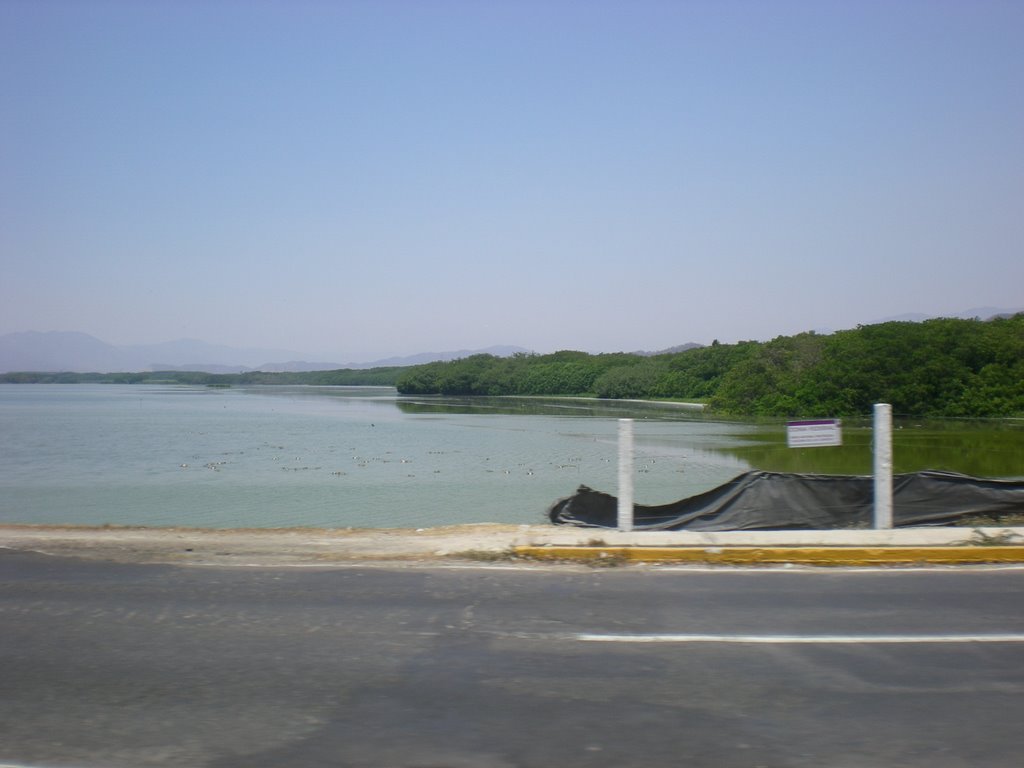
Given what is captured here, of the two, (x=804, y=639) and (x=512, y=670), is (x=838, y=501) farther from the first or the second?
(x=512, y=670)

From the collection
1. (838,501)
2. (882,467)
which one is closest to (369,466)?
(838,501)

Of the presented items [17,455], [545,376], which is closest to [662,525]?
[17,455]

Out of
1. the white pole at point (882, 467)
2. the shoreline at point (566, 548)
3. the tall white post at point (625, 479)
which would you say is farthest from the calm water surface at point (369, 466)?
the white pole at point (882, 467)

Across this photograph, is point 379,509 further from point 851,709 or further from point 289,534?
point 851,709

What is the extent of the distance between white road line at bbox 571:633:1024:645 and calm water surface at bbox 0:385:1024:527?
13.8 metres

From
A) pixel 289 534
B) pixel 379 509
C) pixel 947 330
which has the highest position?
pixel 947 330

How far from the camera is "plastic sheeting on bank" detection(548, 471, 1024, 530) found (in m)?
11.1

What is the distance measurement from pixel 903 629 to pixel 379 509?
17.2 m

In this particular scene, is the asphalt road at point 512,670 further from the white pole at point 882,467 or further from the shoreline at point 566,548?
the white pole at point 882,467

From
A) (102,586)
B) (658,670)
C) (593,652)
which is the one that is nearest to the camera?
(658,670)

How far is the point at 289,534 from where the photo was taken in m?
10.7

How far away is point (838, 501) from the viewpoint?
11344mm

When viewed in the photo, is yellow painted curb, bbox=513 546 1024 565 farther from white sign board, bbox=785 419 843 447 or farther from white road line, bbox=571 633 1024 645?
white road line, bbox=571 633 1024 645

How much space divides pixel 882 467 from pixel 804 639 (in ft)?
13.9
